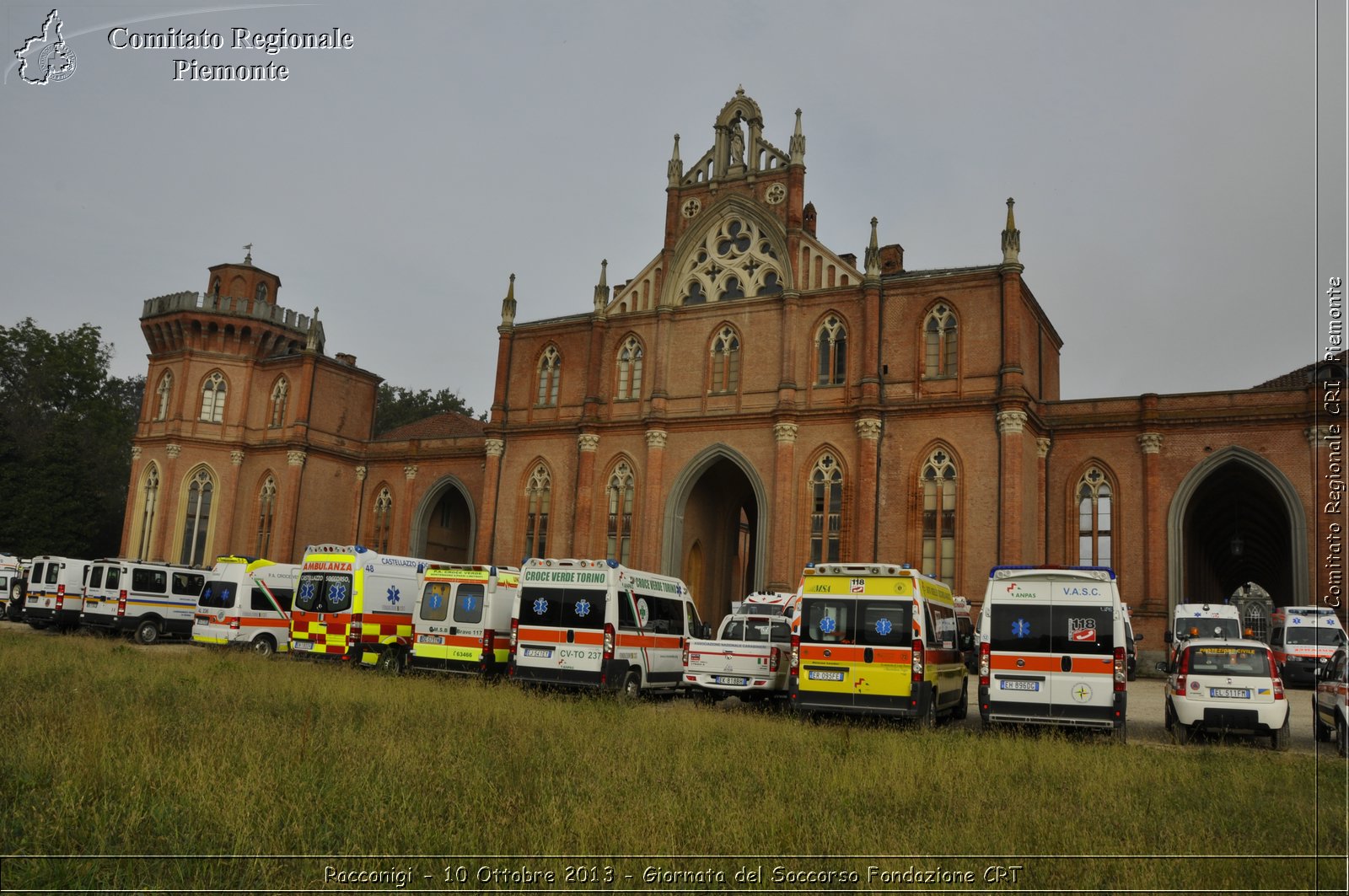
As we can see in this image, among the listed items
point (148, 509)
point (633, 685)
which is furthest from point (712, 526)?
point (148, 509)

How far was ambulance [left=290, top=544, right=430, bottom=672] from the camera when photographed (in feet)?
70.1

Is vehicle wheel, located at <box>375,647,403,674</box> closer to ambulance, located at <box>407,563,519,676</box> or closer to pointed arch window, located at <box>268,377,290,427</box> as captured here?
ambulance, located at <box>407,563,519,676</box>

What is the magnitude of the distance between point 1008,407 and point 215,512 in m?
33.0

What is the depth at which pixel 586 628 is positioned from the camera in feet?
57.8

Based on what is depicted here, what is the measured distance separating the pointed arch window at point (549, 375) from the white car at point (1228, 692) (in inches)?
1023

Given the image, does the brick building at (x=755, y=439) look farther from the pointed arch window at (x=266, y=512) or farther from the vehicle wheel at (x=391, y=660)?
the vehicle wheel at (x=391, y=660)

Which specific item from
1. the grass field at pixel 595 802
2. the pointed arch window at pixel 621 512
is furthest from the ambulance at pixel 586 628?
the pointed arch window at pixel 621 512

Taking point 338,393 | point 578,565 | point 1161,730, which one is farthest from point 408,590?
point 338,393

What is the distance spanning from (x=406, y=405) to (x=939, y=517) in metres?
51.3

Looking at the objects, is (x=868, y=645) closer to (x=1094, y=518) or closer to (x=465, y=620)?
(x=465, y=620)

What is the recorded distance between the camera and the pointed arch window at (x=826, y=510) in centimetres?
3088

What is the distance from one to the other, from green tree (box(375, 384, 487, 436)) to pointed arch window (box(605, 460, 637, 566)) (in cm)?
3804

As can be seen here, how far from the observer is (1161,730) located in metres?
16.5

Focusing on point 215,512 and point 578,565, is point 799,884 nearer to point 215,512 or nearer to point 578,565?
point 578,565
